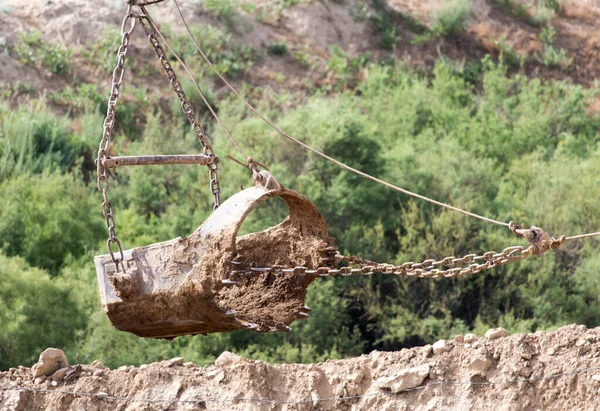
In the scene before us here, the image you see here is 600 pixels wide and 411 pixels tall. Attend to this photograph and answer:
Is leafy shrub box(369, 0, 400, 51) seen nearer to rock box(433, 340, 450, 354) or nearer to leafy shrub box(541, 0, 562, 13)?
leafy shrub box(541, 0, 562, 13)

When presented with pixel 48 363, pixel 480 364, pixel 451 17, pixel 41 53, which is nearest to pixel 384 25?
pixel 451 17

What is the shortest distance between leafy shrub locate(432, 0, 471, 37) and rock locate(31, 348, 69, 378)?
24.8m

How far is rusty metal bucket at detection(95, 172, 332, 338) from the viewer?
7.32 m

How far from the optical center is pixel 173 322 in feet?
24.8

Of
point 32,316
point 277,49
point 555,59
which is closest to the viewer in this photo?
point 32,316

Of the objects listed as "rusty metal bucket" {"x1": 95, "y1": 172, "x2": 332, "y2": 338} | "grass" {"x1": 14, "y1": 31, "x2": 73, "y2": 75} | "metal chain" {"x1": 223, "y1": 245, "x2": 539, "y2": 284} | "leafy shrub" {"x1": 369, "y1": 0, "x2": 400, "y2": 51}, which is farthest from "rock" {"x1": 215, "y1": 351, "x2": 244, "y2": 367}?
"leafy shrub" {"x1": 369, "y1": 0, "x2": 400, "y2": 51}

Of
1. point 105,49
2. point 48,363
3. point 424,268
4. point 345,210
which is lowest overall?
point 345,210

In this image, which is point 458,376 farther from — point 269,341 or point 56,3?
point 56,3

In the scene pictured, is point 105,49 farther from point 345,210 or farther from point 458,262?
point 458,262

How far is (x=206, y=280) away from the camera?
7.31 m

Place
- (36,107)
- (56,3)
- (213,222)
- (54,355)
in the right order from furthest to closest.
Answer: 1. (56,3)
2. (36,107)
3. (54,355)
4. (213,222)

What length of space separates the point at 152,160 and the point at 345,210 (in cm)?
1757

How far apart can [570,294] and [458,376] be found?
14860mm

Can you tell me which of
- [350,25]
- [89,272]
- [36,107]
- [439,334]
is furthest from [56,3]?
[439,334]
